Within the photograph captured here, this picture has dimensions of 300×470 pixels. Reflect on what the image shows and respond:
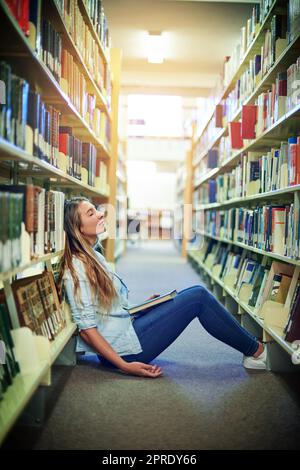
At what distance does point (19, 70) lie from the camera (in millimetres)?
1918

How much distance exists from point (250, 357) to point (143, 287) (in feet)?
9.88

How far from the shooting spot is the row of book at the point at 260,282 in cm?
231

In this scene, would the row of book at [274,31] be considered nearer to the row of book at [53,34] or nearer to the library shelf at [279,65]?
the library shelf at [279,65]

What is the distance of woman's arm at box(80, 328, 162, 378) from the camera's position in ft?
7.28

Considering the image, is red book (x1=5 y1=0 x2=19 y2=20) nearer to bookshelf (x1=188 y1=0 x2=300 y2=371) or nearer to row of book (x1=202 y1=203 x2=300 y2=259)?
bookshelf (x1=188 y1=0 x2=300 y2=371)

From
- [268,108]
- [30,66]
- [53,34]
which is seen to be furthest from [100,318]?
[268,108]

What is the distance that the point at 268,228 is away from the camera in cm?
296

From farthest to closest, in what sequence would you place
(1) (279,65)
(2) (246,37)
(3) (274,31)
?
(2) (246,37)
(3) (274,31)
(1) (279,65)

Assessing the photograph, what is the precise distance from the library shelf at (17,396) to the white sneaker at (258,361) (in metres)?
1.21

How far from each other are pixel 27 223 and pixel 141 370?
3.17 ft

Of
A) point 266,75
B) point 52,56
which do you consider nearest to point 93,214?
point 52,56

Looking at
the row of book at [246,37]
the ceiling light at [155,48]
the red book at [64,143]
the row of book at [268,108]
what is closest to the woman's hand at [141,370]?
the red book at [64,143]

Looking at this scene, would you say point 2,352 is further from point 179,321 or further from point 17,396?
point 179,321
